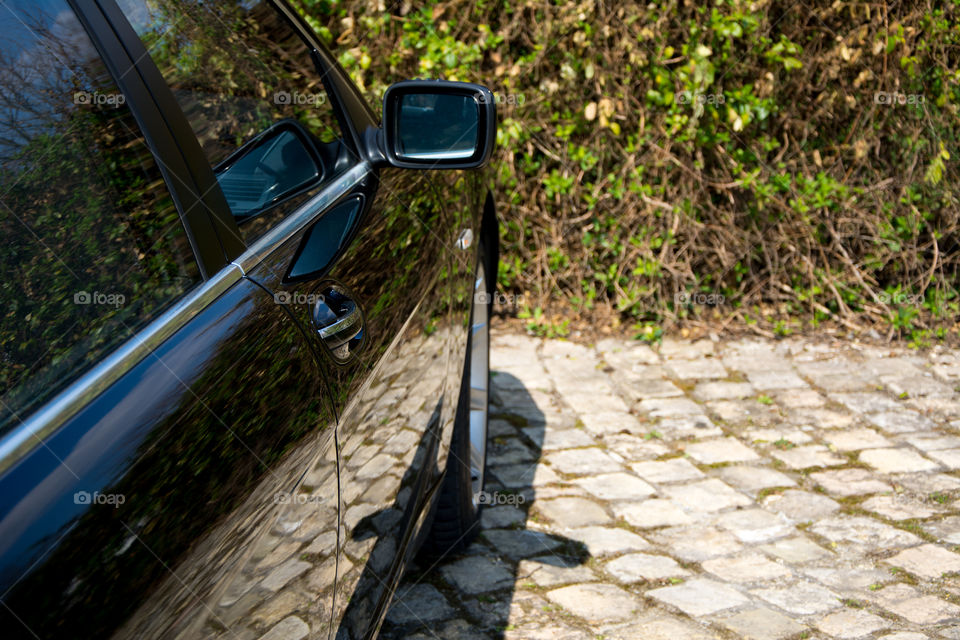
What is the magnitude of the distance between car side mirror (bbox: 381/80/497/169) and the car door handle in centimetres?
70

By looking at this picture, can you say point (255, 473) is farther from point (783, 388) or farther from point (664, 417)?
point (783, 388)

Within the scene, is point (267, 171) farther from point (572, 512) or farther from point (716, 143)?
point (716, 143)

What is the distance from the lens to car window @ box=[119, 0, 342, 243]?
1.77 meters

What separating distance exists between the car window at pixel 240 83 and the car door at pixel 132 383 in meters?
0.15

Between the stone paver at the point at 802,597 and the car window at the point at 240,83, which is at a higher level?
the car window at the point at 240,83

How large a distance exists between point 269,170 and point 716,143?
14.3ft

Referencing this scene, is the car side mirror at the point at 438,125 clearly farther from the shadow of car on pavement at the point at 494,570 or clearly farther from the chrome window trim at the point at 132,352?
the shadow of car on pavement at the point at 494,570

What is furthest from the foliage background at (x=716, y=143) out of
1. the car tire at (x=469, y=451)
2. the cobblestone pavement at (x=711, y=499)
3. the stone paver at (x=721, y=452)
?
the car tire at (x=469, y=451)

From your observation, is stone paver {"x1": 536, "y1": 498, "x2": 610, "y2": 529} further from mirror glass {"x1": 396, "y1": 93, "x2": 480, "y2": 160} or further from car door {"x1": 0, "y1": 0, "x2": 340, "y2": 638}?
car door {"x1": 0, "y1": 0, "x2": 340, "y2": 638}

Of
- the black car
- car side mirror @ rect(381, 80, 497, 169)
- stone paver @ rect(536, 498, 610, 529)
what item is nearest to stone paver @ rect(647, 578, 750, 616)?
stone paver @ rect(536, 498, 610, 529)

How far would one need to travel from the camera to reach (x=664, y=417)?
4.77 m

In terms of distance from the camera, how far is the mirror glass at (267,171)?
6.20 ft

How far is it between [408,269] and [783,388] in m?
3.45

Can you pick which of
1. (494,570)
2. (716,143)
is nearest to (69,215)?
(494,570)
